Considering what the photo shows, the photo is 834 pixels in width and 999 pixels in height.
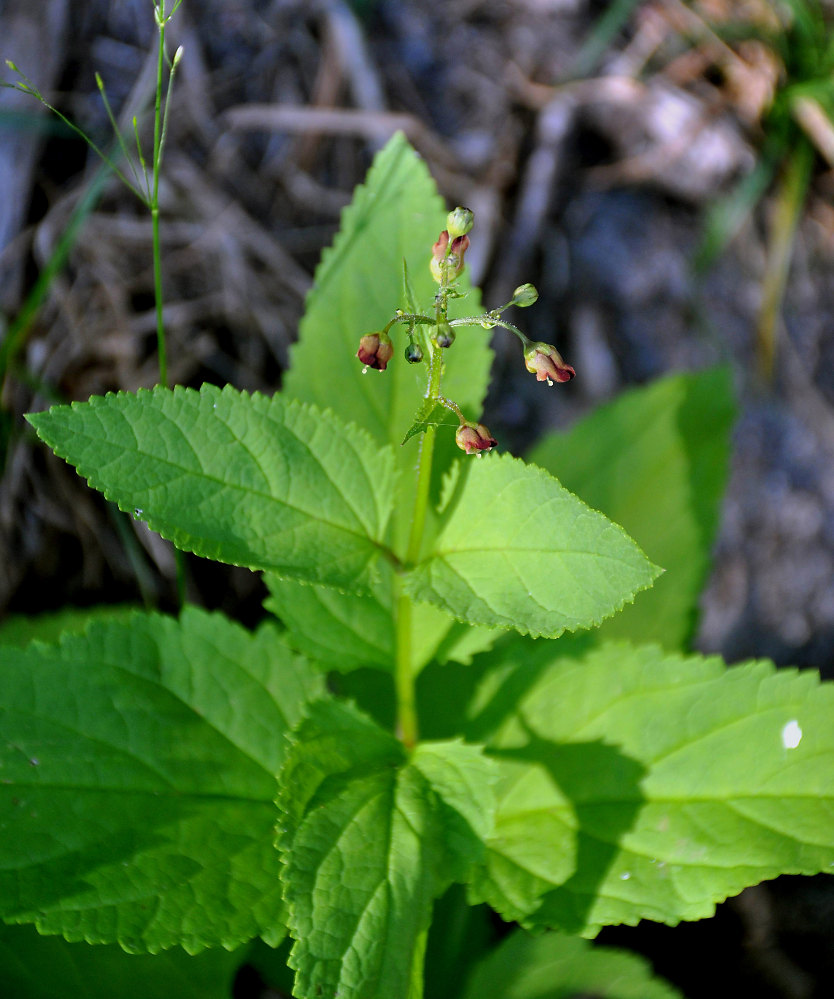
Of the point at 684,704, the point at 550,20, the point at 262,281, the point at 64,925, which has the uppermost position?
the point at 550,20

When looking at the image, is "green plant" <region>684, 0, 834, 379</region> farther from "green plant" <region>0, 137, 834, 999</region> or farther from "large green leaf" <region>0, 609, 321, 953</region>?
"large green leaf" <region>0, 609, 321, 953</region>

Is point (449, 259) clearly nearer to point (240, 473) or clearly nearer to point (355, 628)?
point (240, 473)

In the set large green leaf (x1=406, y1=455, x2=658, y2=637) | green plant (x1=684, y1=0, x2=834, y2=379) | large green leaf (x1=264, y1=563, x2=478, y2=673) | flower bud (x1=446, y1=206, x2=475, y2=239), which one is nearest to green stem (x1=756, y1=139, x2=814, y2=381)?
green plant (x1=684, y1=0, x2=834, y2=379)

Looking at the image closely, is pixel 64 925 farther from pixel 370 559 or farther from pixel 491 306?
pixel 491 306

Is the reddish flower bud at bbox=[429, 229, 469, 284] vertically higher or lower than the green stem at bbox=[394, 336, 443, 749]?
higher

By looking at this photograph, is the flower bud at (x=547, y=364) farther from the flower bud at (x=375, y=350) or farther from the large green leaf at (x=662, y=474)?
the large green leaf at (x=662, y=474)

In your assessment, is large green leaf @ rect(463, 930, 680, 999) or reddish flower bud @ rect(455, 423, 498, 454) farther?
large green leaf @ rect(463, 930, 680, 999)

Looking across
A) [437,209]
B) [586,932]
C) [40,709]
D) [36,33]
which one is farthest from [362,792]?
[36,33]
